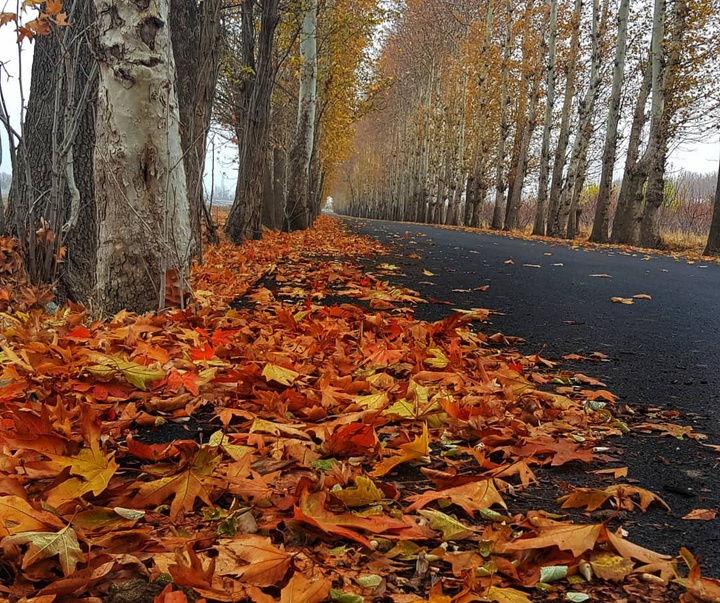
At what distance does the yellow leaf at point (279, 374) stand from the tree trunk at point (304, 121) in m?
10.4

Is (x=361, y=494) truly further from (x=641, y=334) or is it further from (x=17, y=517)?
(x=641, y=334)

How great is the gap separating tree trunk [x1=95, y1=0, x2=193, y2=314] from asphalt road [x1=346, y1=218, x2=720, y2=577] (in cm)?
165

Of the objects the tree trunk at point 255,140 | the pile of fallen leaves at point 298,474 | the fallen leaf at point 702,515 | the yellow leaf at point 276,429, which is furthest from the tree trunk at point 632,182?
the yellow leaf at point 276,429

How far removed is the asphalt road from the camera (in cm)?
126

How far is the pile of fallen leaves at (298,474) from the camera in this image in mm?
908

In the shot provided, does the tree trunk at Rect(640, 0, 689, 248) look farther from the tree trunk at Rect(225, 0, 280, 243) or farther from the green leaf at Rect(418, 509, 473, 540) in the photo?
the green leaf at Rect(418, 509, 473, 540)

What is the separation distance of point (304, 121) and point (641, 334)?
10716 mm

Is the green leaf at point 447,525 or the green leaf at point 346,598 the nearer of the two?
the green leaf at point 346,598

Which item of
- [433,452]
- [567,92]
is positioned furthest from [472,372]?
[567,92]

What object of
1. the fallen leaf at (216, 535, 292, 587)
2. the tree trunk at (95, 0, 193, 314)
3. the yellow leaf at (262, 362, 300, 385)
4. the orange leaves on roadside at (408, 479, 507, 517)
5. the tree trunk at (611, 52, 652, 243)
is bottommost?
the fallen leaf at (216, 535, 292, 587)

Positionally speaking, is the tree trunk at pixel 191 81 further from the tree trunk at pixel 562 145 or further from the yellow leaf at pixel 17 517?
the tree trunk at pixel 562 145

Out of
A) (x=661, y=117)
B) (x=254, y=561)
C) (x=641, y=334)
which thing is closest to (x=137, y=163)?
(x=254, y=561)

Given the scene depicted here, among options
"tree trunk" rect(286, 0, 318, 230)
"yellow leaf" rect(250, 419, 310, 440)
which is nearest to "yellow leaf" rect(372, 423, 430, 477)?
"yellow leaf" rect(250, 419, 310, 440)

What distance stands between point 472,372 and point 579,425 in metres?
0.54
